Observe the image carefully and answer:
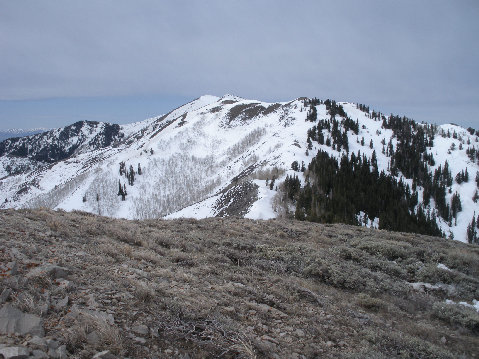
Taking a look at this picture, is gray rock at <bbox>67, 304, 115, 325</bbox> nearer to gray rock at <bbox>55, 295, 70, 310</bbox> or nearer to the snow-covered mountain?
gray rock at <bbox>55, 295, 70, 310</bbox>

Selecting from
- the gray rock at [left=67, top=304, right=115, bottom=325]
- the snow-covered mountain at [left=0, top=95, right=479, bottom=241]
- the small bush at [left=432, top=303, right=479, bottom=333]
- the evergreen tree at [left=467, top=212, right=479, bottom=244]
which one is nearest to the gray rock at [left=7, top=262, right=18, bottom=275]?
the gray rock at [left=67, top=304, right=115, bottom=325]

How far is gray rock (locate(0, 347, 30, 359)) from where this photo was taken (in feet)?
13.1

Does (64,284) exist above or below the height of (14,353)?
above

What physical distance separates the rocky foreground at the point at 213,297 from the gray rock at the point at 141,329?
3cm

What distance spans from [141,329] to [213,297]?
2.60 m

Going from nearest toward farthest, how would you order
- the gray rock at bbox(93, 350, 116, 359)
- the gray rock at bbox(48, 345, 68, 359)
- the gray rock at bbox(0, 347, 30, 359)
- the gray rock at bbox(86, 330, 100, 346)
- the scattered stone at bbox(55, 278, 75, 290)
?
the gray rock at bbox(0, 347, 30, 359) < the gray rock at bbox(48, 345, 68, 359) < the gray rock at bbox(93, 350, 116, 359) < the gray rock at bbox(86, 330, 100, 346) < the scattered stone at bbox(55, 278, 75, 290)

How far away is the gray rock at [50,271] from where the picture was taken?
6432 mm

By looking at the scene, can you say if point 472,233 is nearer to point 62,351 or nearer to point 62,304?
point 62,304

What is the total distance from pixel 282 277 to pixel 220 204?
57.5 metres

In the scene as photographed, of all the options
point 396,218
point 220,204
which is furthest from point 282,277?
point 396,218

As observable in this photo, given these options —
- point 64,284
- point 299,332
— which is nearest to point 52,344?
point 64,284

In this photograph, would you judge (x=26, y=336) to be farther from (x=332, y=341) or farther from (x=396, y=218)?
(x=396, y=218)

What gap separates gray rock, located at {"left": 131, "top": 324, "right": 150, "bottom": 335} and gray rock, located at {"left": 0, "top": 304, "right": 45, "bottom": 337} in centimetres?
151

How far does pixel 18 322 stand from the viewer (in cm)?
482
